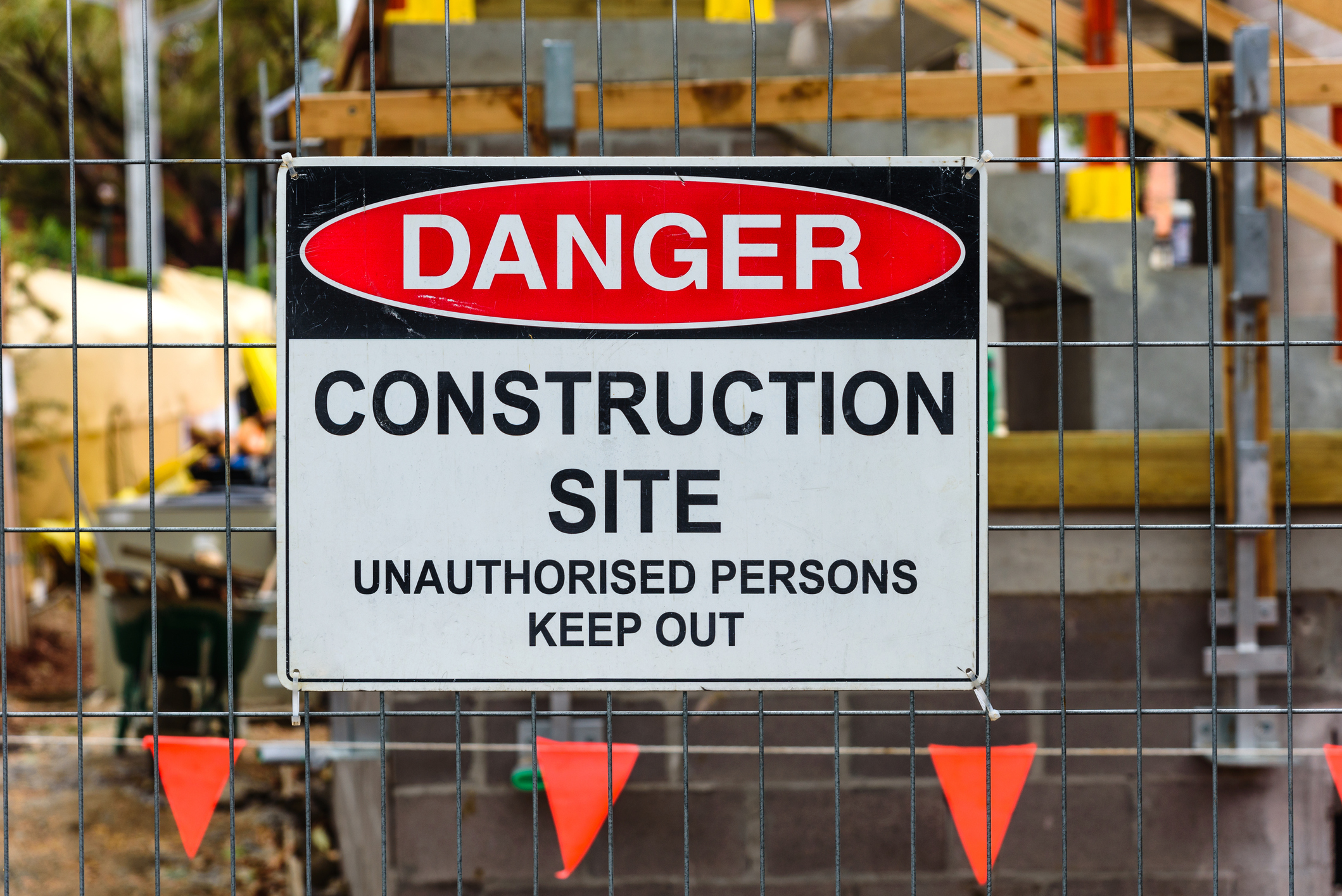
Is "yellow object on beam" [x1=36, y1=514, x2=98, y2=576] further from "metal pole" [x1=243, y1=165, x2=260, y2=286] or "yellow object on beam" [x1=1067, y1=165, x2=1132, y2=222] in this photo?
"metal pole" [x1=243, y1=165, x2=260, y2=286]

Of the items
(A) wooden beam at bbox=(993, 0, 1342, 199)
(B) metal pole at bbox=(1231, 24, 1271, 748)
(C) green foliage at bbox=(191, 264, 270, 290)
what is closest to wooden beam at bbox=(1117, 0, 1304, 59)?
(A) wooden beam at bbox=(993, 0, 1342, 199)

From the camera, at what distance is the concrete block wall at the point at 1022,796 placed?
136 inches

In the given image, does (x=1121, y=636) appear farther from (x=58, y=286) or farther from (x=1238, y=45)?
(x=58, y=286)

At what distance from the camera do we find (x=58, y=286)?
8.78 m

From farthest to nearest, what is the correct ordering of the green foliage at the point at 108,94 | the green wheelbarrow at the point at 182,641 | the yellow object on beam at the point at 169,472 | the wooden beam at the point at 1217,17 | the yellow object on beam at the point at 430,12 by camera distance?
1. the green foliage at the point at 108,94
2. the yellow object on beam at the point at 169,472
3. the green wheelbarrow at the point at 182,641
4. the wooden beam at the point at 1217,17
5. the yellow object on beam at the point at 430,12

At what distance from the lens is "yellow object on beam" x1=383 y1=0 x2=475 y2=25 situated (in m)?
3.93

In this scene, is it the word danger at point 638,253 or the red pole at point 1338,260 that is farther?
the red pole at point 1338,260

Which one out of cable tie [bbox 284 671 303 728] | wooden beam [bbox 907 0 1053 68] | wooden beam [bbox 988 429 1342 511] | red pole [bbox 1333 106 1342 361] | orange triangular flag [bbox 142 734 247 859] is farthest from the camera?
red pole [bbox 1333 106 1342 361]

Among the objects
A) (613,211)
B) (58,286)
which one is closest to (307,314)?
(613,211)

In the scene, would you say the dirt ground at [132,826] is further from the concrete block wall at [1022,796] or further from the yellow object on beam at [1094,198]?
the yellow object on beam at [1094,198]

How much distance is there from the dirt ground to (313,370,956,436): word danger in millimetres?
2925

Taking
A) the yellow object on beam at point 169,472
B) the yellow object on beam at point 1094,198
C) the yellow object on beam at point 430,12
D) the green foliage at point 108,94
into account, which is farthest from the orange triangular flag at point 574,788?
the green foliage at point 108,94

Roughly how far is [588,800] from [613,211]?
4.61 ft

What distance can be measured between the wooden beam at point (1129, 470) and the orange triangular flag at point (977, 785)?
953 mm
